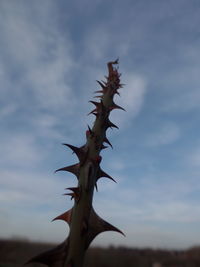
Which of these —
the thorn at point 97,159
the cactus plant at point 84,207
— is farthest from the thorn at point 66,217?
the thorn at point 97,159

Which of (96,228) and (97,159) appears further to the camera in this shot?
(97,159)

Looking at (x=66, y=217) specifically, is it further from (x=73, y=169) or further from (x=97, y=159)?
(x=97, y=159)

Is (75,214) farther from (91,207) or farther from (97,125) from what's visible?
(97,125)

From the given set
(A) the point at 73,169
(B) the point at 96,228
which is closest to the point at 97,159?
(A) the point at 73,169

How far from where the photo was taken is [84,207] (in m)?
1.69

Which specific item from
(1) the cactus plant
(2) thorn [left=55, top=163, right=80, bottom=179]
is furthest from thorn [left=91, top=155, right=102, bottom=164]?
(2) thorn [left=55, top=163, right=80, bottom=179]

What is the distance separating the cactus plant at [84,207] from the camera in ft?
4.99

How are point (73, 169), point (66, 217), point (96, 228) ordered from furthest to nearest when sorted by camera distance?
1. point (73, 169)
2. point (66, 217)
3. point (96, 228)

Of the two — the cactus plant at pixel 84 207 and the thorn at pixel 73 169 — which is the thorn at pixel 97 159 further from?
the thorn at pixel 73 169

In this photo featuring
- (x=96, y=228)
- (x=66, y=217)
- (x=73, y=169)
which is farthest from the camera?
(x=73, y=169)

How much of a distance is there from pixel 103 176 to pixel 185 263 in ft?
86.9

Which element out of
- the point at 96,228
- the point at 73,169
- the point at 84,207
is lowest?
the point at 96,228

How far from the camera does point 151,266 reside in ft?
82.7

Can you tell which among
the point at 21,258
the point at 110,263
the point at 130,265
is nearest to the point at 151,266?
the point at 130,265
